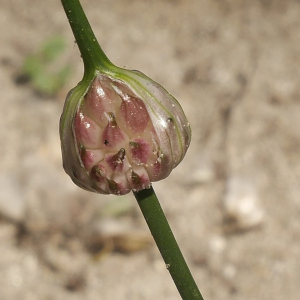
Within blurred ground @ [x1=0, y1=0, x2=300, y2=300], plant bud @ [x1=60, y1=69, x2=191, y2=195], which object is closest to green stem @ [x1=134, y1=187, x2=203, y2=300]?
plant bud @ [x1=60, y1=69, x2=191, y2=195]

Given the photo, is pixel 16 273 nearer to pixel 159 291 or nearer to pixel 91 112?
pixel 159 291

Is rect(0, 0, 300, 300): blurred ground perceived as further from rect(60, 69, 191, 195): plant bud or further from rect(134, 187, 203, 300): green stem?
rect(60, 69, 191, 195): plant bud

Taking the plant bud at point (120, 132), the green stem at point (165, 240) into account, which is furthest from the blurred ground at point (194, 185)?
the plant bud at point (120, 132)

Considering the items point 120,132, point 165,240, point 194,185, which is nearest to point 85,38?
point 120,132

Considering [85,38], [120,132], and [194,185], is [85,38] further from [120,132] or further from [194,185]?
[194,185]

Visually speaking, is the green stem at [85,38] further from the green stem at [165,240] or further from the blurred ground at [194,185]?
the blurred ground at [194,185]

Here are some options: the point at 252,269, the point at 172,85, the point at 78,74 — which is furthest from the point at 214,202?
the point at 78,74
